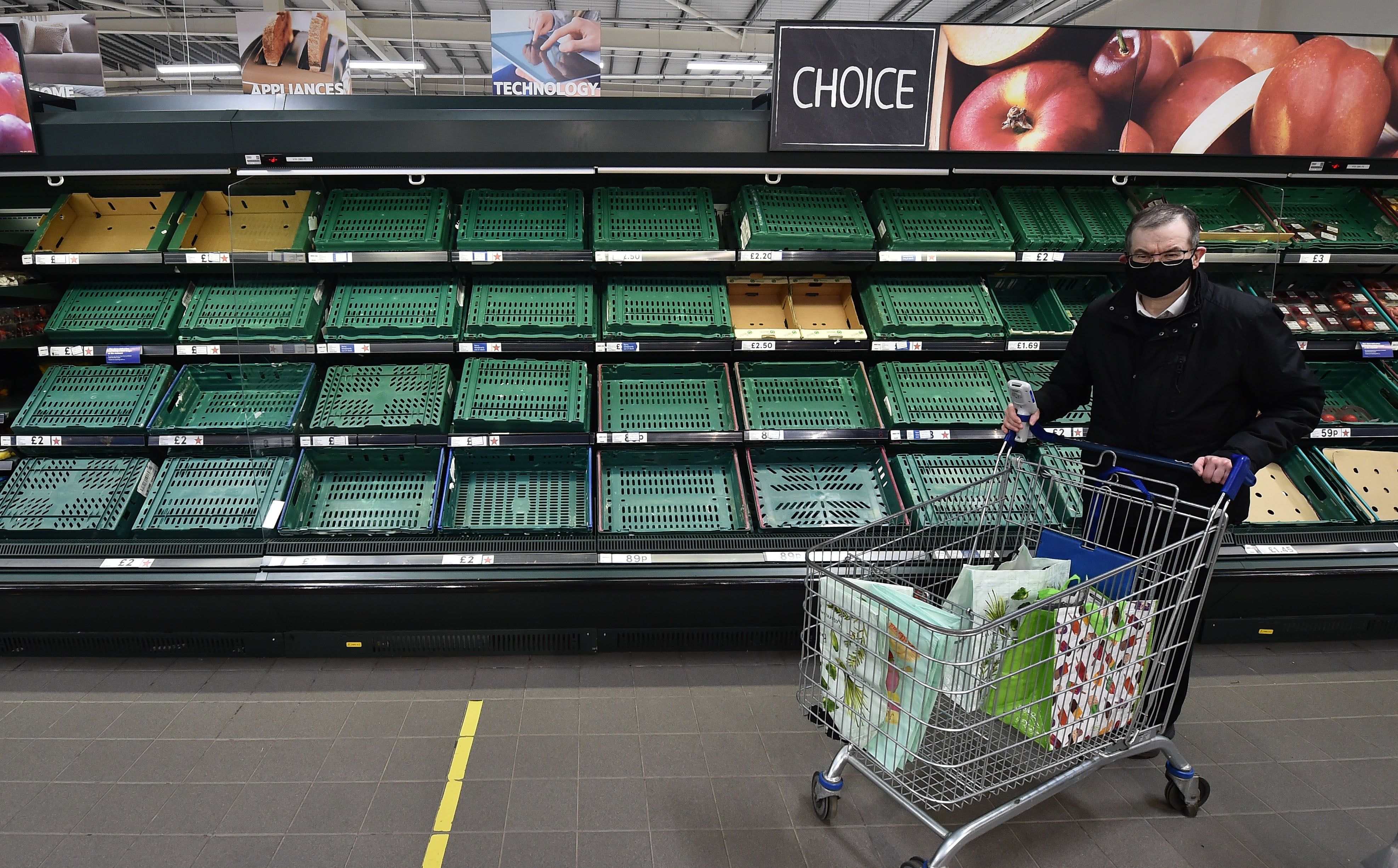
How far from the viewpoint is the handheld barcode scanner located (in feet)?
6.56

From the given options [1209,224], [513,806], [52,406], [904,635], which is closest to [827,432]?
[904,635]

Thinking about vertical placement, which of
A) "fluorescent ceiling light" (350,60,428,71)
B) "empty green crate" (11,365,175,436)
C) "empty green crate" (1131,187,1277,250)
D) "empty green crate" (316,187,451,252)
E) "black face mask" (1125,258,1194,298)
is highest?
"fluorescent ceiling light" (350,60,428,71)

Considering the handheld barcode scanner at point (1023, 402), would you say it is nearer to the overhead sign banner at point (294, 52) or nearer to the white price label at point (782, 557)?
the white price label at point (782, 557)

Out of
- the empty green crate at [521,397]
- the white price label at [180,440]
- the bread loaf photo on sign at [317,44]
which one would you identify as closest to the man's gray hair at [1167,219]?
the empty green crate at [521,397]

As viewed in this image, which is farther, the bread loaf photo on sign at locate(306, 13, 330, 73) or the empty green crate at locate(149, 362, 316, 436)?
the bread loaf photo on sign at locate(306, 13, 330, 73)

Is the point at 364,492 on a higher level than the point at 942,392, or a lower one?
lower

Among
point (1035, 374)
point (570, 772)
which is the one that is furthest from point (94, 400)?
point (1035, 374)

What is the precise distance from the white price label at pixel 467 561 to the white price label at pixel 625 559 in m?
0.45

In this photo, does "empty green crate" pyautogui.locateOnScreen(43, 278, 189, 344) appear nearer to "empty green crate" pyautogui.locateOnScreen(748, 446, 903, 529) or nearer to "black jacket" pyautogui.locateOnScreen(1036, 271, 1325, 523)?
"empty green crate" pyautogui.locateOnScreen(748, 446, 903, 529)

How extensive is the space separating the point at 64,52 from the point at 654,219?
128 inches

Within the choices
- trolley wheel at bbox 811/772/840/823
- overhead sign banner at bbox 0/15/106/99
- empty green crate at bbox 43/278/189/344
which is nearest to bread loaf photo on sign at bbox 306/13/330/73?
overhead sign banner at bbox 0/15/106/99

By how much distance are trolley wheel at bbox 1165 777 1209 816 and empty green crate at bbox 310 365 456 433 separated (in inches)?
118

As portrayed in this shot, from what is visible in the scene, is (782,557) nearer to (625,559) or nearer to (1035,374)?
(625,559)

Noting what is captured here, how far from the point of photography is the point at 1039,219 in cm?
349
